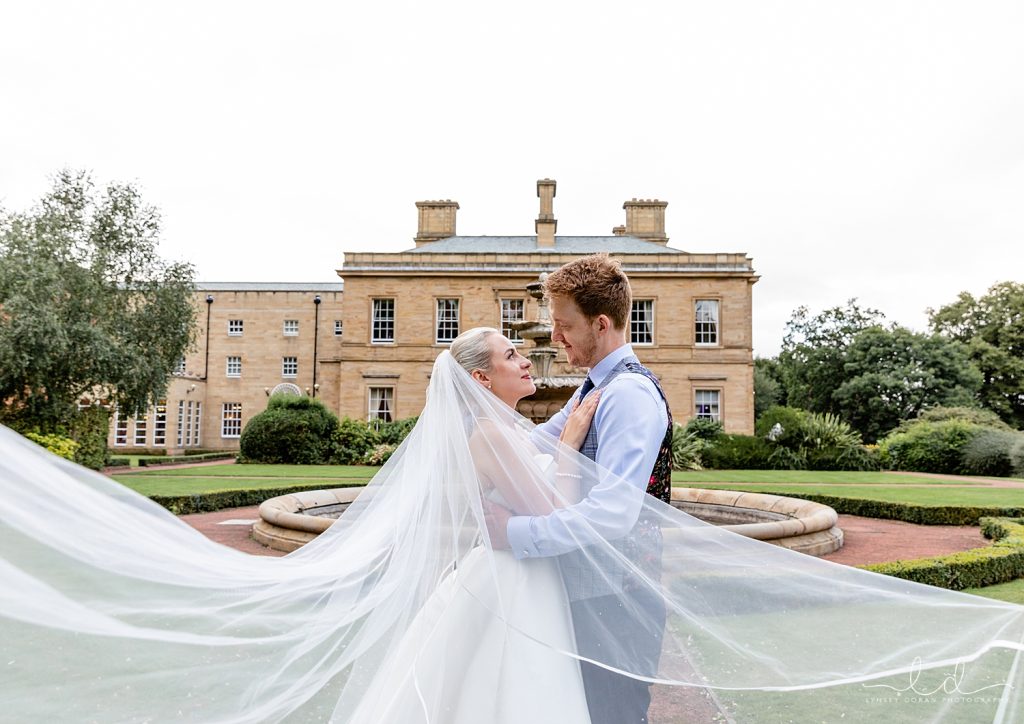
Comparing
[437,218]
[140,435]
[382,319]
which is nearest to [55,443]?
[382,319]

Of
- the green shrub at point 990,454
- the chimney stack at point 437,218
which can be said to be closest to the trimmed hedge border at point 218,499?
the green shrub at point 990,454

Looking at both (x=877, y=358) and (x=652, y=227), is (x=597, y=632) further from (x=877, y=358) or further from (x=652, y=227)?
(x=877, y=358)

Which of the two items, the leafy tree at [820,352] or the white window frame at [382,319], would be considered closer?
the white window frame at [382,319]

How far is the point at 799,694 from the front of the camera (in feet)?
12.3

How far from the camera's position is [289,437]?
24938 mm

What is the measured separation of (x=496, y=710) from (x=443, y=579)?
1.81 feet

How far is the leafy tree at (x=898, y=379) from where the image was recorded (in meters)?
38.8

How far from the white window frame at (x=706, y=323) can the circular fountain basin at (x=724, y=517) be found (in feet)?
68.6

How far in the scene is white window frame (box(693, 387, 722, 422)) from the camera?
31.8 metres

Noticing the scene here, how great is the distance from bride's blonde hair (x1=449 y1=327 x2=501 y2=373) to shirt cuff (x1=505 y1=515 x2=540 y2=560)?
83 cm

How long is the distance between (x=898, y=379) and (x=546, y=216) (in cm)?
2208

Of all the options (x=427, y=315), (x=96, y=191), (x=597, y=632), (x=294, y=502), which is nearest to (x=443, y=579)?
(x=597, y=632)

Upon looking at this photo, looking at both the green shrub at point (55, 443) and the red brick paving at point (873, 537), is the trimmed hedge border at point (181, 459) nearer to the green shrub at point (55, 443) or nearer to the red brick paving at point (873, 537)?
the green shrub at point (55, 443)

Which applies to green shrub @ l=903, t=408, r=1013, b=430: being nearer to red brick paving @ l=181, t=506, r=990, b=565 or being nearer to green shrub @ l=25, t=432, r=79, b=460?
red brick paving @ l=181, t=506, r=990, b=565
